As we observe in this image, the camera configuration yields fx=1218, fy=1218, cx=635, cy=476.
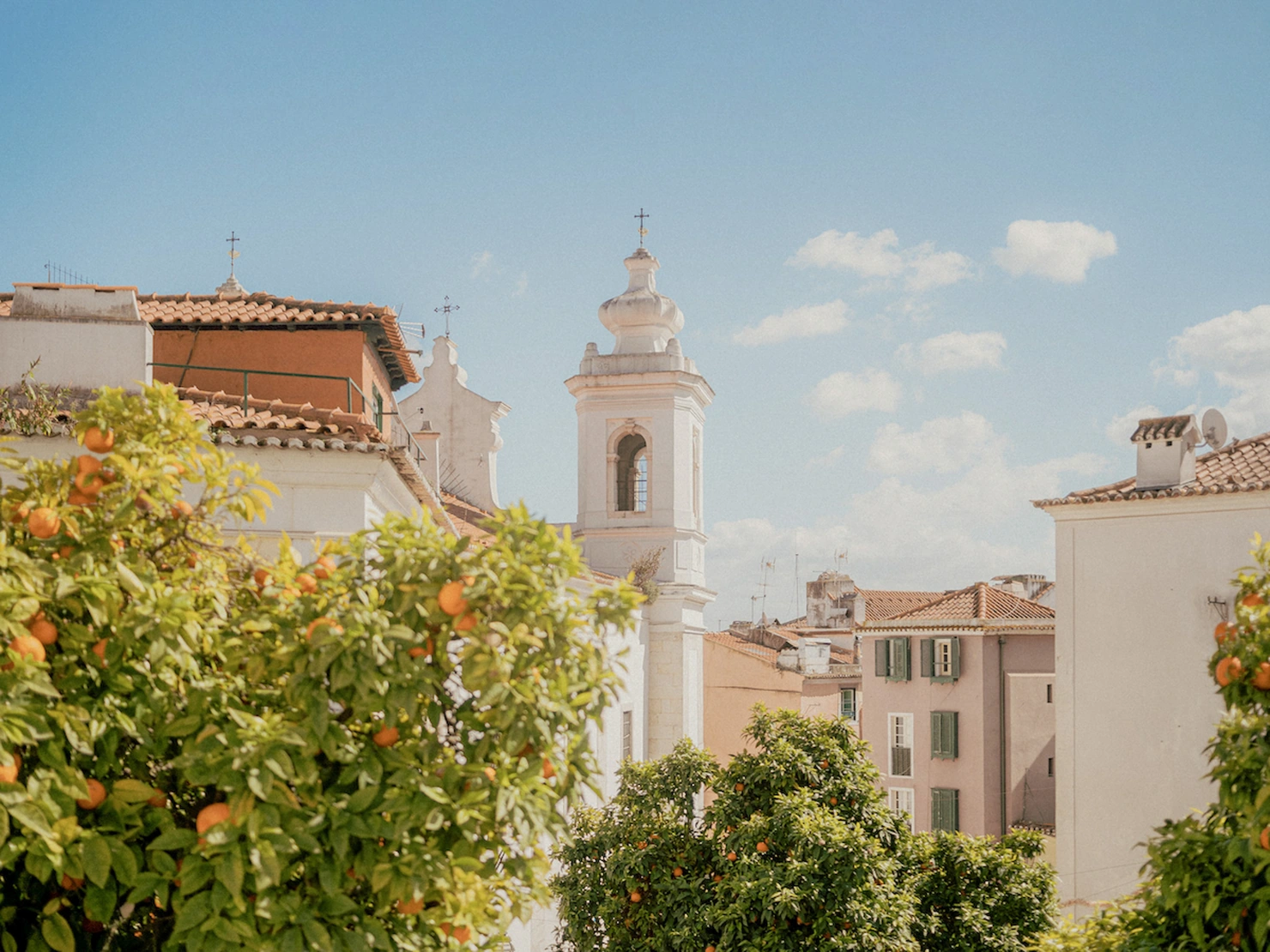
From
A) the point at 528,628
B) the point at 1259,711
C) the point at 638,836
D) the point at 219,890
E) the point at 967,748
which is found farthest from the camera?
the point at 967,748

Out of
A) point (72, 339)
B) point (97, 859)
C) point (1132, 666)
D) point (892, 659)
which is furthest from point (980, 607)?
point (97, 859)

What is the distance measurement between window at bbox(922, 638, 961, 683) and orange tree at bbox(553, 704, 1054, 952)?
19.9 metres

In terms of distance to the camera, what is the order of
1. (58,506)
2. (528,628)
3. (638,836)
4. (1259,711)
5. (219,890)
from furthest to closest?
(638,836) < (1259,711) < (58,506) < (528,628) < (219,890)

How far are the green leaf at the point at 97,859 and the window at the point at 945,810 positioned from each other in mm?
31619

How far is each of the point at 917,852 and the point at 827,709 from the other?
3179 cm

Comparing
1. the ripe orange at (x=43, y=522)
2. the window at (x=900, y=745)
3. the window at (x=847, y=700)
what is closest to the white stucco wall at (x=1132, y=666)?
the window at (x=900, y=745)

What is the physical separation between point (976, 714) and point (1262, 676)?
2888 centimetres

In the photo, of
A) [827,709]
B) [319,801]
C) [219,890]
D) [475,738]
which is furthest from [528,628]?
[827,709]

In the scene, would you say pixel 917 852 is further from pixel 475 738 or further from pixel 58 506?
pixel 58 506

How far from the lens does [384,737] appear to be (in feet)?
12.9

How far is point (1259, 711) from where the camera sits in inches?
208

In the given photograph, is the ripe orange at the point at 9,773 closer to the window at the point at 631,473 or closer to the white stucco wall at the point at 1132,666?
the white stucco wall at the point at 1132,666

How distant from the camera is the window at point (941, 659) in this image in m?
33.2

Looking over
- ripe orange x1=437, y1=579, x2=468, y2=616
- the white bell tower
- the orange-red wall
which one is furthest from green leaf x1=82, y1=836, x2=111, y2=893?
the white bell tower
